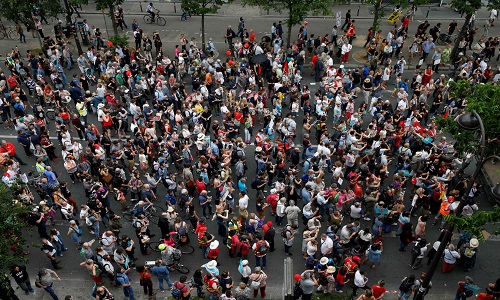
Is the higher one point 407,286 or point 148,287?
point 407,286

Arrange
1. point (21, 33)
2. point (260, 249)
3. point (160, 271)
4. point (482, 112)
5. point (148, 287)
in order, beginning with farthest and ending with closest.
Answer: point (21, 33) < point (260, 249) < point (148, 287) < point (160, 271) < point (482, 112)

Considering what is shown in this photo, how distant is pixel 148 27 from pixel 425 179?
22816 mm

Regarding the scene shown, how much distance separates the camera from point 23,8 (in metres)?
24.3

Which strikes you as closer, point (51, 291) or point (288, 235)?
point (51, 291)

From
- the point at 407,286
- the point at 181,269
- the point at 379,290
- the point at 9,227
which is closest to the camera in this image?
the point at 9,227

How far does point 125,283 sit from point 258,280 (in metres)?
3.67

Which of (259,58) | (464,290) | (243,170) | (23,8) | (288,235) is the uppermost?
(23,8)

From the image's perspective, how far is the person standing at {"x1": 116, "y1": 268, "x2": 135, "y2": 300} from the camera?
12.3 meters

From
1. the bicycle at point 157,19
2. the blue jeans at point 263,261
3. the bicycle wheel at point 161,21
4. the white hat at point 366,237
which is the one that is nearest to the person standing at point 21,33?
the bicycle at point 157,19

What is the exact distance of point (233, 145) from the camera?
17000 millimetres

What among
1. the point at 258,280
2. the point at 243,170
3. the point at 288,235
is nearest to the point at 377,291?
the point at 288,235

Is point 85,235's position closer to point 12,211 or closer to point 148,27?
point 12,211

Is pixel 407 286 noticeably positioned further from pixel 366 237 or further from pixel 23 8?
pixel 23 8

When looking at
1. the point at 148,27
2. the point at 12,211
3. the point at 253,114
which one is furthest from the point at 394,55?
the point at 12,211
